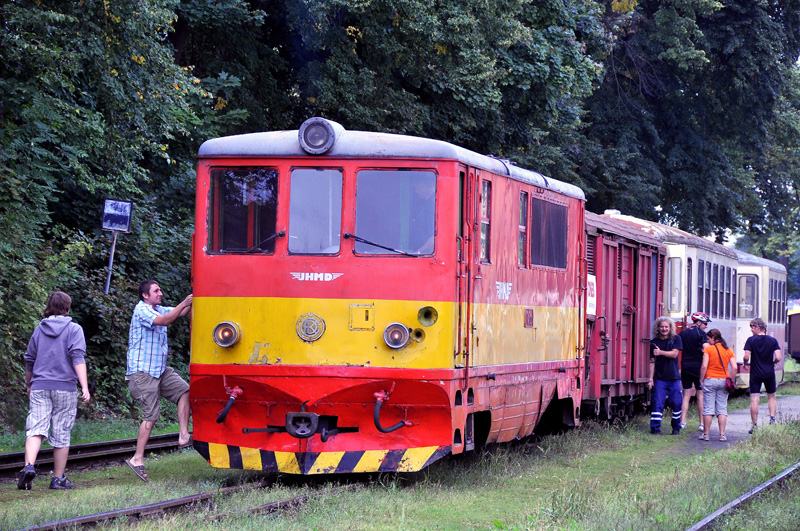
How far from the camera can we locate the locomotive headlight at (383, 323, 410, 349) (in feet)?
29.5

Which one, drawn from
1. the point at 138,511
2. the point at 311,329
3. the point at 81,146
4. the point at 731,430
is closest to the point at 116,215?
the point at 81,146

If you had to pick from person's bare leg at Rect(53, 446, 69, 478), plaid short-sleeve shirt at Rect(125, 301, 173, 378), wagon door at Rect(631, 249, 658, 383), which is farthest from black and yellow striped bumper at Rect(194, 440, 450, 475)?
wagon door at Rect(631, 249, 658, 383)

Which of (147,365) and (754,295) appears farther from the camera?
(754,295)

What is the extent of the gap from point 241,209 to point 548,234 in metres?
3.94

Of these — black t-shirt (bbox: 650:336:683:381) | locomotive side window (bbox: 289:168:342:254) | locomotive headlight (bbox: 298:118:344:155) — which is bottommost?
black t-shirt (bbox: 650:336:683:381)

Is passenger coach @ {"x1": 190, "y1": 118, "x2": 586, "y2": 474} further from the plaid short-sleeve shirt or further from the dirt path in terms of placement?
the dirt path

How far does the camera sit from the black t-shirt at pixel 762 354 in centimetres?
1492

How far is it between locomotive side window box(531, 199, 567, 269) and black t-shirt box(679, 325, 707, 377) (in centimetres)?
444

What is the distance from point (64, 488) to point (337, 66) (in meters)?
12.7

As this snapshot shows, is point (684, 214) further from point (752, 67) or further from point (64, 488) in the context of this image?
point (64, 488)

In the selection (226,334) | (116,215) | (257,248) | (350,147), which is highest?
(350,147)

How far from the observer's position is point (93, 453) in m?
11.4

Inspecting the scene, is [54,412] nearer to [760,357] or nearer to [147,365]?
[147,365]

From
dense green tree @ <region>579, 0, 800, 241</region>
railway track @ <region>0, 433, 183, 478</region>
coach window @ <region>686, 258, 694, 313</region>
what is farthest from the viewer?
dense green tree @ <region>579, 0, 800, 241</region>
